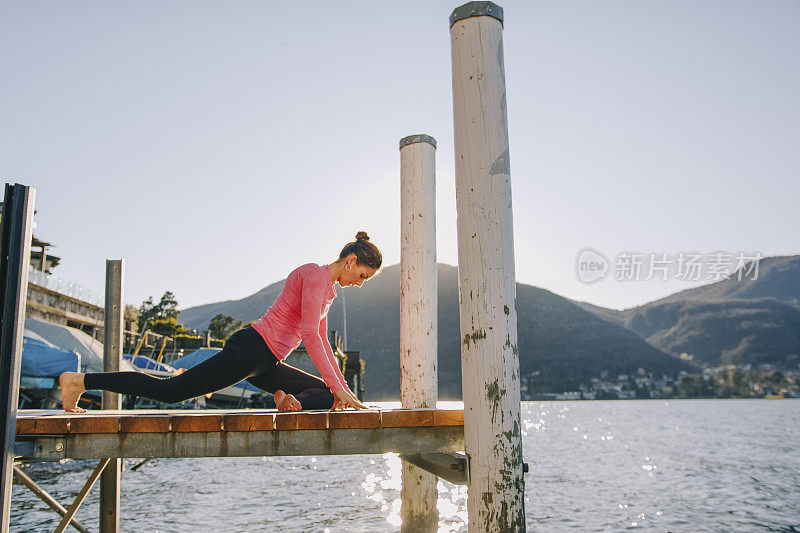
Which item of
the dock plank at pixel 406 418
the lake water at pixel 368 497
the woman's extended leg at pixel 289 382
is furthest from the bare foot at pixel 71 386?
the lake water at pixel 368 497

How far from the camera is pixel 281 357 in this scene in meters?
4.52

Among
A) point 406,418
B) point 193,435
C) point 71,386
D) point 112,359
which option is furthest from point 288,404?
point 112,359

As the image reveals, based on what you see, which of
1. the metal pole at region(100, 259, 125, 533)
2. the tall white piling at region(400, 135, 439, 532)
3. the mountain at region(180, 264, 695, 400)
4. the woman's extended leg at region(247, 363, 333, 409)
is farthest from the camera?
the mountain at region(180, 264, 695, 400)

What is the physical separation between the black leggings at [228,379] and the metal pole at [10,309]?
28.3 inches

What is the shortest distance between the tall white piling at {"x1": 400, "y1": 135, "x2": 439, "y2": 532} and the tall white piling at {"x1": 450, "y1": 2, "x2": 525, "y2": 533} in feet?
5.86

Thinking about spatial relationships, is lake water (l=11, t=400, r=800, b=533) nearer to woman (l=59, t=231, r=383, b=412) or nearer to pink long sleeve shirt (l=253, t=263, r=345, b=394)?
woman (l=59, t=231, r=383, b=412)

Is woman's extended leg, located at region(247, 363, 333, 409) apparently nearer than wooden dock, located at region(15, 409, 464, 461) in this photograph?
No

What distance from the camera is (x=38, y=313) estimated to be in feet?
110

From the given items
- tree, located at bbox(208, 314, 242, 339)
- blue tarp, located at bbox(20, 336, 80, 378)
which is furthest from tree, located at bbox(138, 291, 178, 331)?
blue tarp, located at bbox(20, 336, 80, 378)

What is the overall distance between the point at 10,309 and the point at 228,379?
1.43 metres

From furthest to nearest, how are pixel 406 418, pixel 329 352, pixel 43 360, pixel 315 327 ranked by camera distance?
pixel 43 360
pixel 329 352
pixel 315 327
pixel 406 418

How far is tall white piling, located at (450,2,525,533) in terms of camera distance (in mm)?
3287

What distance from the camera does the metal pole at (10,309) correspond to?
333 centimetres

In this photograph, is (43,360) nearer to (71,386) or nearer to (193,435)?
(71,386)
